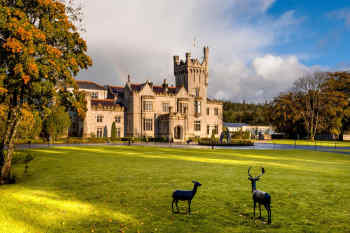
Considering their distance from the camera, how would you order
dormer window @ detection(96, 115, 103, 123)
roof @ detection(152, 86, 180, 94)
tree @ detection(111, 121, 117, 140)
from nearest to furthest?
tree @ detection(111, 121, 117, 140)
dormer window @ detection(96, 115, 103, 123)
roof @ detection(152, 86, 180, 94)

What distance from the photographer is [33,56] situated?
15047 millimetres

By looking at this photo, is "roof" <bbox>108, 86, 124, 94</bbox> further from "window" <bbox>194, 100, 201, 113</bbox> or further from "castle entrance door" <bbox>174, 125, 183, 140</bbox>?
"window" <bbox>194, 100, 201, 113</bbox>

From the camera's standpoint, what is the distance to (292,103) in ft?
255

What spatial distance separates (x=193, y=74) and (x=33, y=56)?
56.7 meters

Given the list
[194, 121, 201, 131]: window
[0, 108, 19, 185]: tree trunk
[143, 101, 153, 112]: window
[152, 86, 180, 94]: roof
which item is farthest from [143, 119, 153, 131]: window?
[0, 108, 19, 185]: tree trunk

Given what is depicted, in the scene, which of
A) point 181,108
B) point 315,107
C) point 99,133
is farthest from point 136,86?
point 315,107

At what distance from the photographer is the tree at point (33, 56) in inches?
535

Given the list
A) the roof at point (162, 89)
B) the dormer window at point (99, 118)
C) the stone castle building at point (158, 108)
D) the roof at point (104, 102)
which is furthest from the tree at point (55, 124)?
the roof at point (162, 89)

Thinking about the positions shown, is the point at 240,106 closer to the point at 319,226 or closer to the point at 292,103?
the point at 292,103

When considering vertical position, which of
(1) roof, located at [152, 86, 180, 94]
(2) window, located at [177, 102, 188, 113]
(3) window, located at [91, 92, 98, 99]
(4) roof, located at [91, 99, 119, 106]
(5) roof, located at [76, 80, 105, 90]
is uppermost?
(5) roof, located at [76, 80, 105, 90]

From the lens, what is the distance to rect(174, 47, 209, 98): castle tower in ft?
229

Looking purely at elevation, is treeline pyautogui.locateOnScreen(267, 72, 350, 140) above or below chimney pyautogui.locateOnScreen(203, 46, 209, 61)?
below

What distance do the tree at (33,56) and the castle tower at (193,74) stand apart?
2080 inches

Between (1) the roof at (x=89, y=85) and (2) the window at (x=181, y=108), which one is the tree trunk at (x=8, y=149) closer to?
(2) the window at (x=181, y=108)
